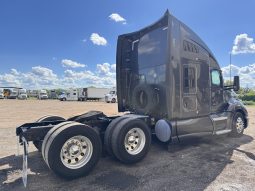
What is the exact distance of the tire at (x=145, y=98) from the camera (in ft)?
20.6

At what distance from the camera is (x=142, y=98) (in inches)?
263

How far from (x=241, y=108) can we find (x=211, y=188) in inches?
190

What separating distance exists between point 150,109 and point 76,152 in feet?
8.53

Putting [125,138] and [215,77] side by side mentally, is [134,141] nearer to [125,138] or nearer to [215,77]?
[125,138]

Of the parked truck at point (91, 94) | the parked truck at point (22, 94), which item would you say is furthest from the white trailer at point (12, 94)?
the parked truck at point (91, 94)

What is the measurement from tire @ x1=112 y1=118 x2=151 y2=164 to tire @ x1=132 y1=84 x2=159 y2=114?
44.5 inches

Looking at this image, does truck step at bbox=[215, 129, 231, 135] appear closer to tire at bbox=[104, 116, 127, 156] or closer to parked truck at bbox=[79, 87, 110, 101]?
tire at bbox=[104, 116, 127, 156]

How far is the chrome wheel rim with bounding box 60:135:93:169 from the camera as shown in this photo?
14.1 feet

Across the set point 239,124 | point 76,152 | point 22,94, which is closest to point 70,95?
point 22,94

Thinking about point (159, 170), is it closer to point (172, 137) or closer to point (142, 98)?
point (172, 137)

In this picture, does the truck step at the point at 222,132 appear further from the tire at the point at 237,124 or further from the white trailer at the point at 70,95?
the white trailer at the point at 70,95

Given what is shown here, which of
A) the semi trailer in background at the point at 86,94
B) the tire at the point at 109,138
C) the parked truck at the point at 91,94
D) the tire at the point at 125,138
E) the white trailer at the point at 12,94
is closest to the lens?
the tire at the point at 125,138

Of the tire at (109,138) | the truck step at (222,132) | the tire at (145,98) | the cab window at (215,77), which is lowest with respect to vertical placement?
the truck step at (222,132)

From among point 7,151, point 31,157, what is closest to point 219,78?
point 31,157
